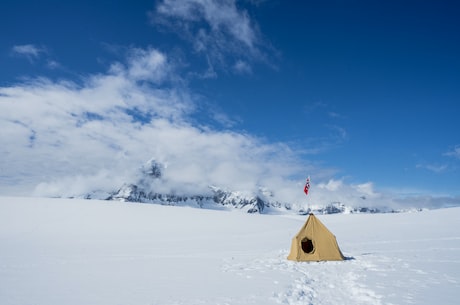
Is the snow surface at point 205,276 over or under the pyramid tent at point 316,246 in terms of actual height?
under

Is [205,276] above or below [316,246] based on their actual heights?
below

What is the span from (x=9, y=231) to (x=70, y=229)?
548cm

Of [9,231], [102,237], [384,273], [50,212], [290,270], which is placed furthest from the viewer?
[50,212]

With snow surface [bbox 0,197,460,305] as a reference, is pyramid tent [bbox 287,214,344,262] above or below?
above

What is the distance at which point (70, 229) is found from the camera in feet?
97.6

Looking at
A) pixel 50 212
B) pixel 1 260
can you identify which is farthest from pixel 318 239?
pixel 50 212

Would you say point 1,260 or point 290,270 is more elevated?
point 290,270

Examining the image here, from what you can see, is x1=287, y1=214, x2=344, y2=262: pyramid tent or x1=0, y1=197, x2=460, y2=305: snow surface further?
x1=287, y1=214, x2=344, y2=262: pyramid tent

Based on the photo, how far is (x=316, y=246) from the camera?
15633 millimetres

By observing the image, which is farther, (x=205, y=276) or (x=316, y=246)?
(x=316, y=246)

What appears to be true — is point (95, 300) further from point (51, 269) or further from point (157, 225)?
point (157, 225)

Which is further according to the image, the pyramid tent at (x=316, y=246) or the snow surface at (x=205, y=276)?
the pyramid tent at (x=316, y=246)

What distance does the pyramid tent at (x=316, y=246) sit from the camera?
15266 mm

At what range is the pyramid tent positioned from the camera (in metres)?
15.3
